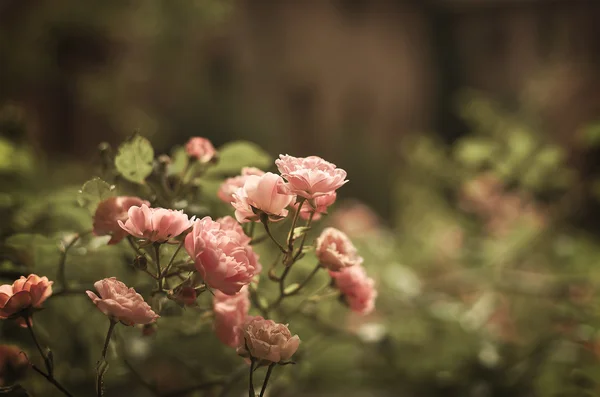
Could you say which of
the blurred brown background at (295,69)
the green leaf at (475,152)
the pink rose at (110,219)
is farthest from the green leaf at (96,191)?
the blurred brown background at (295,69)

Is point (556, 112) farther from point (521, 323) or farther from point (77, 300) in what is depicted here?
point (77, 300)

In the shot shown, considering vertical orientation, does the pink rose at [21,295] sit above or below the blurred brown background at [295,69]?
below

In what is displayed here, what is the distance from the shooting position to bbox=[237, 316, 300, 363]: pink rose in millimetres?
363

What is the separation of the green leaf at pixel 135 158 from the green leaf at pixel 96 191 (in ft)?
0.07

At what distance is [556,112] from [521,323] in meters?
0.72

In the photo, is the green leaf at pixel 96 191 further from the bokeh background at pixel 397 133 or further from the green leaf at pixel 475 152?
the green leaf at pixel 475 152

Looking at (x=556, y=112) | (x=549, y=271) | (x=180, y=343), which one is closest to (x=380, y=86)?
(x=556, y=112)

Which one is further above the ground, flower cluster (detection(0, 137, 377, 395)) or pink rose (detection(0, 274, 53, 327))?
flower cluster (detection(0, 137, 377, 395))

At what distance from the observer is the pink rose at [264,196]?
0.37 meters

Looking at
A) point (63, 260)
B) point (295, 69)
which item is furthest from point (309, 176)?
point (295, 69)

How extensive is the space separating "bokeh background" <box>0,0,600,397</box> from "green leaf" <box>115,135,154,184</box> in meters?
0.06

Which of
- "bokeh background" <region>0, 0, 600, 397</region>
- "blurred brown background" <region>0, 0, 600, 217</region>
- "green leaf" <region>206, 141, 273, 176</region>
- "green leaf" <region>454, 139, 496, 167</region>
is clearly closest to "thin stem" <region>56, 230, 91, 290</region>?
"bokeh background" <region>0, 0, 600, 397</region>

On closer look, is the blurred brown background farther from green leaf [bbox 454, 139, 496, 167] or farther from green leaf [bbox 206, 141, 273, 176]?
green leaf [bbox 206, 141, 273, 176]

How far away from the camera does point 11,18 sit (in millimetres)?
1421
